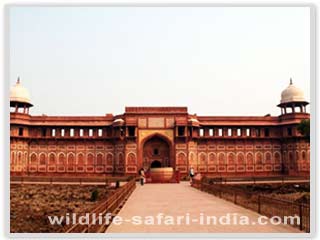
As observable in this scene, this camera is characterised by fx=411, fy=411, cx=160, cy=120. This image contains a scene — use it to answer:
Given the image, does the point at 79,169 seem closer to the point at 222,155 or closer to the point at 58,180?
the point at 58,180

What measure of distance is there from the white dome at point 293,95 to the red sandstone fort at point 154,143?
1710mm

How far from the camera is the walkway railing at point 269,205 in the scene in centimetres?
788

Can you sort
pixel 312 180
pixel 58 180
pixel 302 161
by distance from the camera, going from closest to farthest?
pixel 312 180, pixel 58 180, pixel 302 161

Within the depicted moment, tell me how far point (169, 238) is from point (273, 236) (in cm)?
182

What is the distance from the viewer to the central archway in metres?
35.7

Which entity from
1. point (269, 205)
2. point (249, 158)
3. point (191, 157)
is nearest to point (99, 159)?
point (191, 157)

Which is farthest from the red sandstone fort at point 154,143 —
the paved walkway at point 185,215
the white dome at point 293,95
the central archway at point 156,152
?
the paved walkway at point 185,215

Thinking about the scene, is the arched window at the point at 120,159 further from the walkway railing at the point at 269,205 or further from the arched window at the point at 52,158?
the walkway railing at the point at 269,205

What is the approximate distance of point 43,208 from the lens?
47.3 ft

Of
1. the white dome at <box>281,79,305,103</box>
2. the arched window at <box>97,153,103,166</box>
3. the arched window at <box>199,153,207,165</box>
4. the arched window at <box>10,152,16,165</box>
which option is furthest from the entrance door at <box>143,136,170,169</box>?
the white dome at <box>281,79,305,103</box>

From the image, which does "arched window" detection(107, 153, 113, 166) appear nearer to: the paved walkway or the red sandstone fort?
the red sandstone fort

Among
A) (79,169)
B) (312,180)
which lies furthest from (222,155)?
(312,180)

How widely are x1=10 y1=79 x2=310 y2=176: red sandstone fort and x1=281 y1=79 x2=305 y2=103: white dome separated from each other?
67.3 inches

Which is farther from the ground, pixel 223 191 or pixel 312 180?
pixel 312 180
